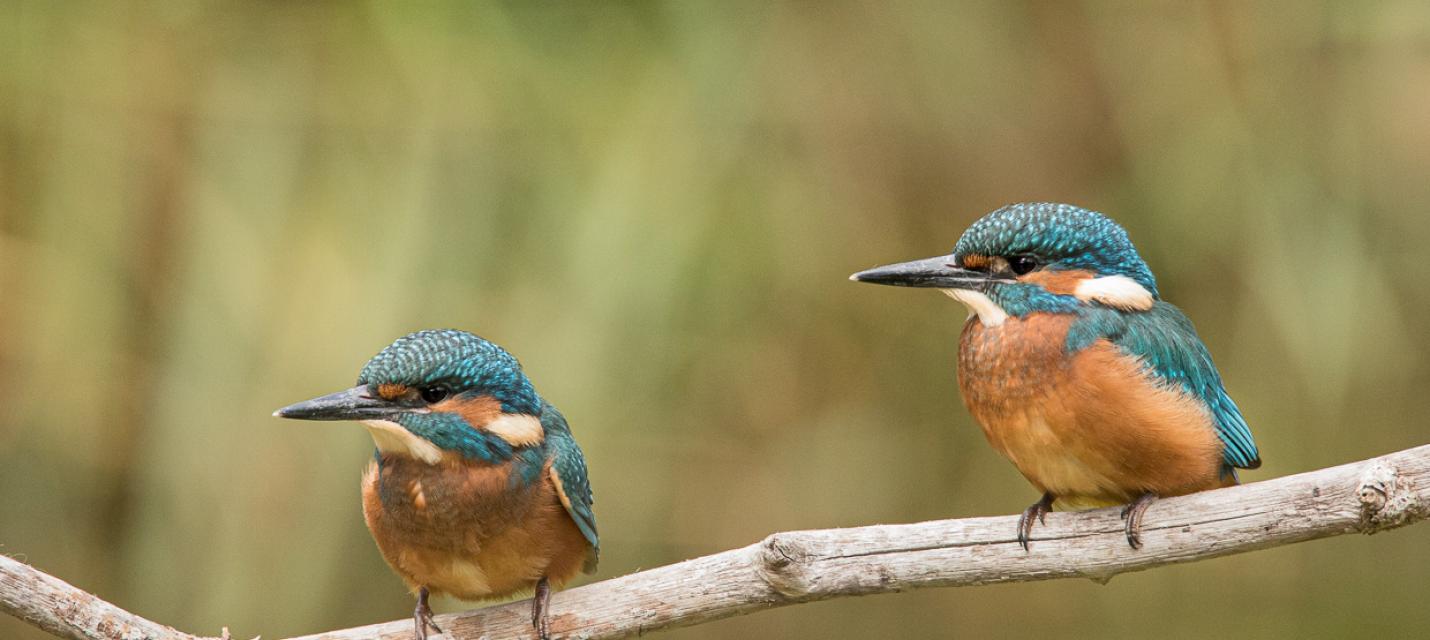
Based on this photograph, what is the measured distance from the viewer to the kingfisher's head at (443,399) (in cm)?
242

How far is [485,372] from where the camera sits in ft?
8.18

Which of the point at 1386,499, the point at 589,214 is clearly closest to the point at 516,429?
the point at 1386,499

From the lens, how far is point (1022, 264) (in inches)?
102

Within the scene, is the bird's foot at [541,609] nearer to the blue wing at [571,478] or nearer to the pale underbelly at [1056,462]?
the blue wing at [571,478]

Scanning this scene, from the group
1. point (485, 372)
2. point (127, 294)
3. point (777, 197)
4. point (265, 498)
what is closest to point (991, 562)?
point (485, 372)

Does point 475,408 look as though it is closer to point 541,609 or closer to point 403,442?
point 403,442

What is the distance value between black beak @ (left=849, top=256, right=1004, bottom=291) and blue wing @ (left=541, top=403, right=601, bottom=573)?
0.58 metres

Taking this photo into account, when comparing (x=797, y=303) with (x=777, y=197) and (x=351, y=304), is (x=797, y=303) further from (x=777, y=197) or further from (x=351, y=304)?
(x=351, y=304)

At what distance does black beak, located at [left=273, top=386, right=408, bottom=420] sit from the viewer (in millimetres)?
2301

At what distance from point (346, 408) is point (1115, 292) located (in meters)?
1.27

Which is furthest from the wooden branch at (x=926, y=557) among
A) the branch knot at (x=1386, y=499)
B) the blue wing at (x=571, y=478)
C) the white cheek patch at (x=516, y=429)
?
the white cheek patch at (x=516, y=429)

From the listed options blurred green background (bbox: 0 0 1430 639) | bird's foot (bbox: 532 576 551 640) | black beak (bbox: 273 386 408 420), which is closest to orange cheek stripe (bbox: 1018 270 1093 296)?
bird's foot (bbox: 532 576 551 640)

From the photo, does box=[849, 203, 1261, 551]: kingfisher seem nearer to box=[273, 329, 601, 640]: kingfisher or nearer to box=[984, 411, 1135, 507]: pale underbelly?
box=[984, 411, 1135, 507]: pale underbelly

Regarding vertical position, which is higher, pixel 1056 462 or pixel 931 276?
pixel 931 276
